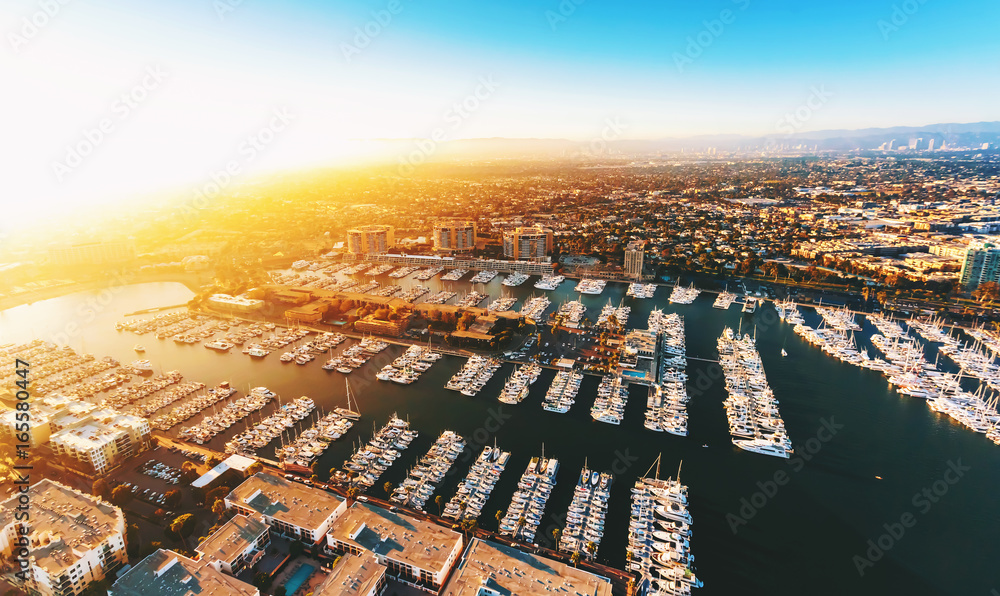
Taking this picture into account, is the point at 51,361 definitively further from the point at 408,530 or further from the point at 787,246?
the point at 787,246

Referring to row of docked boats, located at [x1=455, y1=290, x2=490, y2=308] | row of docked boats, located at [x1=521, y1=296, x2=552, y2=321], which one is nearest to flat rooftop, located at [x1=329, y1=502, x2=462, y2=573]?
row of docked boats, located at [x1=521, y1=296, x2=552, y2=321]

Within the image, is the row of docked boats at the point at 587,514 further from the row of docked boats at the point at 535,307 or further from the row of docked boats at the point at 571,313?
the row of docked boats at the point at 535,307

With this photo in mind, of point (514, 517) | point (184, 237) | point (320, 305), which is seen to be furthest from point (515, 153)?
point (514, 517)

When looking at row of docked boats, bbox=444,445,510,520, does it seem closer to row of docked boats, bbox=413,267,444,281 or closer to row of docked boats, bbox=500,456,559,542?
row of docked boats, bbox=500,456,559,542

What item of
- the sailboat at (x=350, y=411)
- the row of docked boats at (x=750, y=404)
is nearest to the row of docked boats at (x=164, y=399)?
the sailboat at (x=350, y=411)

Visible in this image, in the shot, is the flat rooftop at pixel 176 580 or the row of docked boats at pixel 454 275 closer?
the flat rooftop at pixel 176 580

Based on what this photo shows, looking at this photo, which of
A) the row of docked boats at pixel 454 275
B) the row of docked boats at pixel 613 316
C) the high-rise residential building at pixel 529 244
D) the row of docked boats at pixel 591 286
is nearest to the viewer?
the row of docked boats at pixel 613 316
